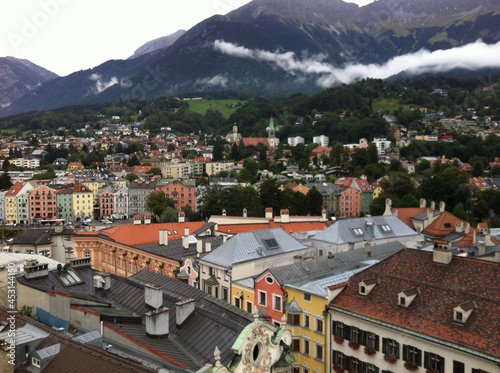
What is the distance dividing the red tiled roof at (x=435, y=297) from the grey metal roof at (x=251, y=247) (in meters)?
9.10

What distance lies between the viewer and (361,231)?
42125mm

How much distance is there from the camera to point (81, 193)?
110 metres

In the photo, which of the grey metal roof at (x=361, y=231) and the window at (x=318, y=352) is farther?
the grey metal roof at (x=361, y=231)

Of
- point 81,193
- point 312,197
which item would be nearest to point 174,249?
point 312,197

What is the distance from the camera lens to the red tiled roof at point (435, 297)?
18875 millimetres

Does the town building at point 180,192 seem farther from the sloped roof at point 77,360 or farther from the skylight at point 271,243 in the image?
the sloped roof at point 77,360

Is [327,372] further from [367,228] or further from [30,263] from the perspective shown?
[367,228]

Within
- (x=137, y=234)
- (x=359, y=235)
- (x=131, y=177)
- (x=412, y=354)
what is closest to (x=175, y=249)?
(x=137, y=234)

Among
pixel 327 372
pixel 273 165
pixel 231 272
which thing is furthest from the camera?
pixel 273 165

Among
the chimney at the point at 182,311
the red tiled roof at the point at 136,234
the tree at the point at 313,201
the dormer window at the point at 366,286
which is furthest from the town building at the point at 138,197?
the chimney at the point at 182,311

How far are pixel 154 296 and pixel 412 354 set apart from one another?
39.9 ft

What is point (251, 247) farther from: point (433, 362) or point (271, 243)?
point (433, 362)

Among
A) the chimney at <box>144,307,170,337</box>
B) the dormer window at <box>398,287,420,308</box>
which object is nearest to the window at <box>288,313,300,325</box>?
the dormer window at <box>398,287,420,308</box>

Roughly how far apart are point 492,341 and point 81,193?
106574mm
